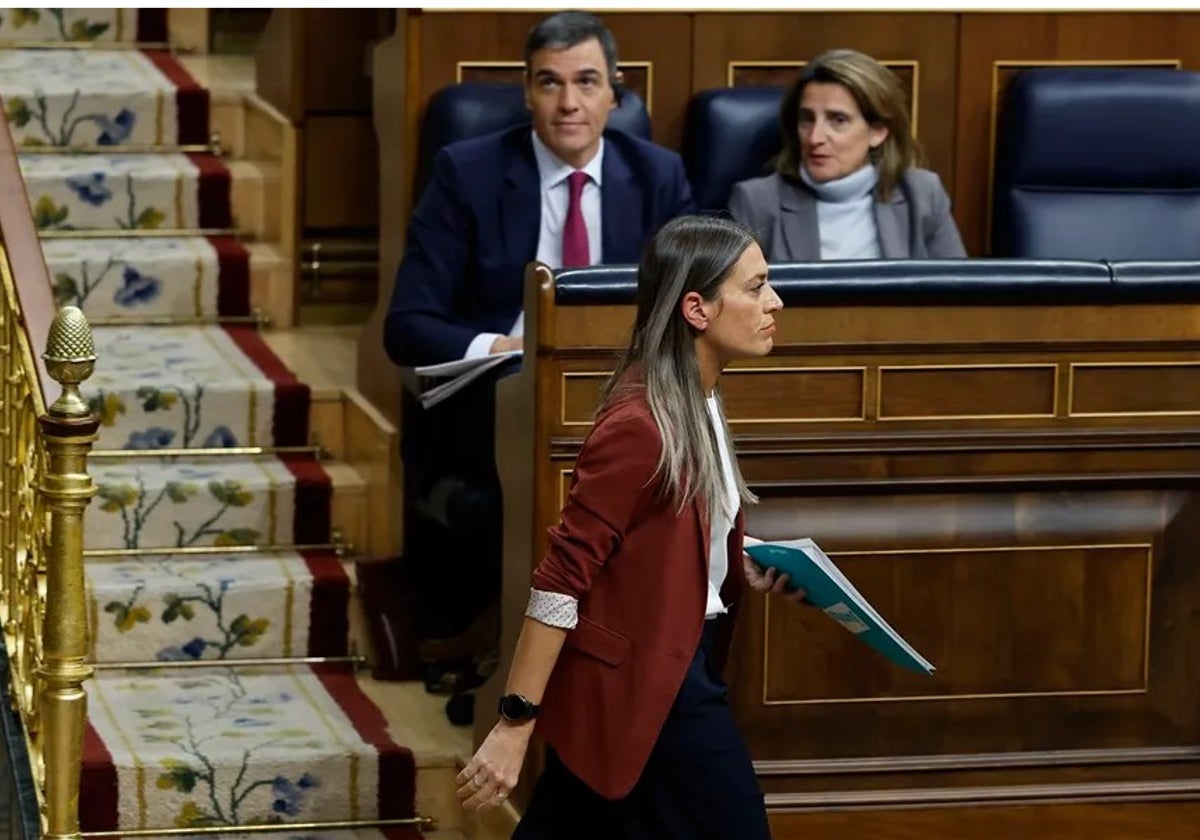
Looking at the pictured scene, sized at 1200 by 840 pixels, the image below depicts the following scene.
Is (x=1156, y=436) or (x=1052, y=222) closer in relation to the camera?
(x=1156, y=436)

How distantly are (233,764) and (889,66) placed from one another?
1872mm

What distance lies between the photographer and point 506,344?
3.85 meters

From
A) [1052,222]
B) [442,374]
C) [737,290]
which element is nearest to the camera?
[737,290]

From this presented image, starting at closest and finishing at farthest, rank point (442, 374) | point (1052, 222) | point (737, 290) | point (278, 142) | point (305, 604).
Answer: point (737, 290) → point (442, 374) → point (305, 604) → point (1052, 222) → point (278, 142)

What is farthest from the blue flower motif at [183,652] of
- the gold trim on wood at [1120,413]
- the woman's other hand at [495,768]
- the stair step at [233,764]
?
the woman's other hand at [495,768]

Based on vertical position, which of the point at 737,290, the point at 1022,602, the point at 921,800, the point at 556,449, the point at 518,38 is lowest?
the point at 921,800

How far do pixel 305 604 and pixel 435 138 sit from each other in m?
0.85

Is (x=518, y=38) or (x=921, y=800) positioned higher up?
(x=518, y=38)

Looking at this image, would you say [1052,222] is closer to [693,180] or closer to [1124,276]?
[693,180]

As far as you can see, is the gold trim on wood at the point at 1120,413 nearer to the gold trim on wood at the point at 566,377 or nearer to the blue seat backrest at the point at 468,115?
the gold trim on wood at the point at 566,377

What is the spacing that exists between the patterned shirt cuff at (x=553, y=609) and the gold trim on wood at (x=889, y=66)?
219 centimetres

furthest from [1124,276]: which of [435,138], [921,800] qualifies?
[435,138]

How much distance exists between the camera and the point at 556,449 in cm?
333

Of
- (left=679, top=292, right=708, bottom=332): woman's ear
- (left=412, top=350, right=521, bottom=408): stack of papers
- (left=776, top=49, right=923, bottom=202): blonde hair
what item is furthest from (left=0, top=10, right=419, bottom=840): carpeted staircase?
(left=679, top=292, right=708, bottom=332): woman's ear
